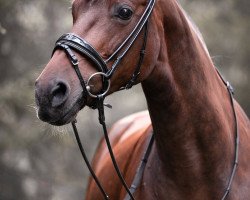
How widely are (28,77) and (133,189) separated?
5653mm

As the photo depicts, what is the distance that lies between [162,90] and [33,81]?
18.6ft

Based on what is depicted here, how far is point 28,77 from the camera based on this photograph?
9.98 meters

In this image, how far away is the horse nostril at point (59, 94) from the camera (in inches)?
142

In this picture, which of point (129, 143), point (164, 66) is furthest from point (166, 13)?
point (129, 143)

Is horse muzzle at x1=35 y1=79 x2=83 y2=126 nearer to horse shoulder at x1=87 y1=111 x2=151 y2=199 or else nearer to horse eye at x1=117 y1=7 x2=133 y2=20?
horse eye at x1=117 y1=7 x2=133 y2=20

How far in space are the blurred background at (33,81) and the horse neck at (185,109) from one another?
Answer: 13.9 ft

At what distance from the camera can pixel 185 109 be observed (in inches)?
169

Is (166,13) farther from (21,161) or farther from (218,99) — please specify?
(21,161)

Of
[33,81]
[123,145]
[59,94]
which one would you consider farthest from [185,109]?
[33,81]

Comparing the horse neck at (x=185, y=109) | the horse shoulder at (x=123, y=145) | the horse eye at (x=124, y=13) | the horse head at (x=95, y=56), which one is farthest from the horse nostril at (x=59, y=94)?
the horse shoulder at (x=123, y=145)

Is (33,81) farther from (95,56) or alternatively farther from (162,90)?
(95,56)

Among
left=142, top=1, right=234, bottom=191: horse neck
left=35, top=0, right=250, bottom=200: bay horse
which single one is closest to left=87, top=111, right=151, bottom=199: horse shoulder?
left=35, top=0, right=250, bottom=200: bay horse

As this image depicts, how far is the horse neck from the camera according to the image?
166 inches

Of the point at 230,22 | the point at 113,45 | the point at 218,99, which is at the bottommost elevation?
the point at 230,22
